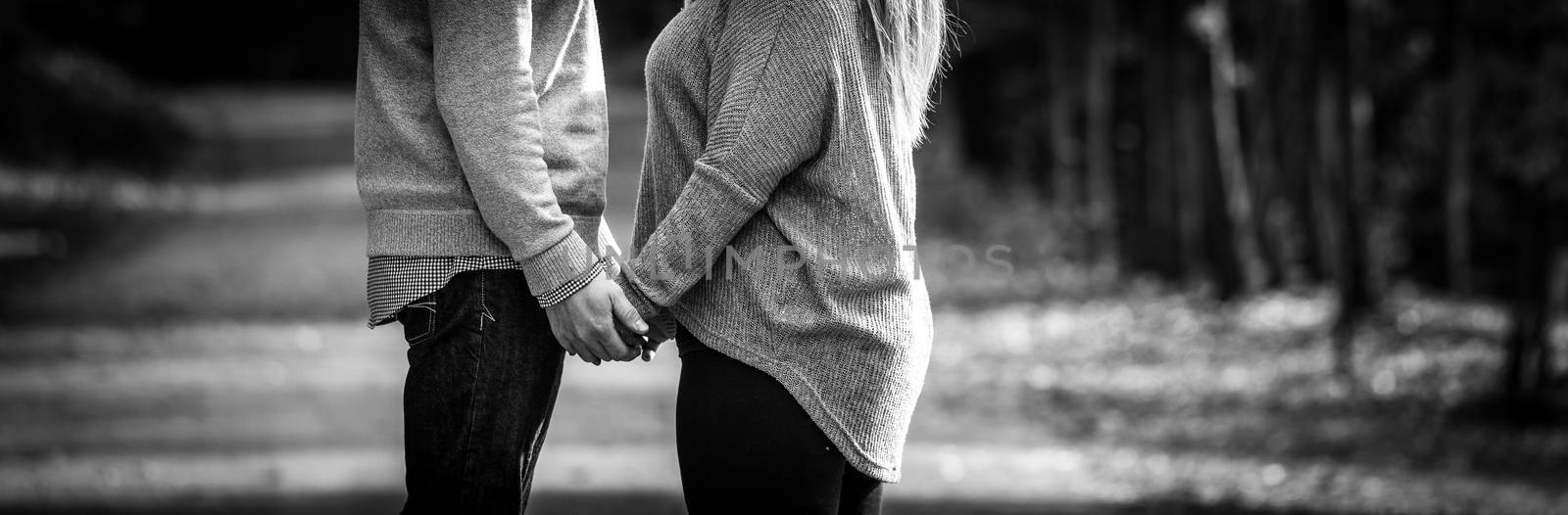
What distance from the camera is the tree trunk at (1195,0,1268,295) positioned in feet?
43.3

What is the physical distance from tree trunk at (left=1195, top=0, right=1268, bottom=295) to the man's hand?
37.8 ft

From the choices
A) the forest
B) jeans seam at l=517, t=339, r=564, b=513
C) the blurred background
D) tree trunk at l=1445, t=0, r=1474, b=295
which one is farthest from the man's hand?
tree trunk at l=1445, t=0, r=1474, b=295

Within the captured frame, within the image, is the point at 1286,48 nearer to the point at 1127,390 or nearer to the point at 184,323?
the point at 1127,390

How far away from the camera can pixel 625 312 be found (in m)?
2.31

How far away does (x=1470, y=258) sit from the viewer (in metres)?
16.6

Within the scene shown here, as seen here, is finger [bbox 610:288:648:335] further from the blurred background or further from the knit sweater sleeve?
the blurred background

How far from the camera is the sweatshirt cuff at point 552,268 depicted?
2275 mm

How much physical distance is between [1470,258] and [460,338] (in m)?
16.4

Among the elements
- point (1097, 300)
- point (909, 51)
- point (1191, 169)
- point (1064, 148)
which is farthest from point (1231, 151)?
point (909, 51)

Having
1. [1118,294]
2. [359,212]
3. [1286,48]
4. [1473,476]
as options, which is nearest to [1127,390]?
[1473,476]

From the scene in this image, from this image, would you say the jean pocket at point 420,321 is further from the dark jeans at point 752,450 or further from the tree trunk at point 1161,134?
the tree trunk at point 1161,134

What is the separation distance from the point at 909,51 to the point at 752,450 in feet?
2.22

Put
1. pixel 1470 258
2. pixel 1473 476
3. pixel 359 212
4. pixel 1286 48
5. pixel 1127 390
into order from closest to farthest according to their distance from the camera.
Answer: pixel 1473 476 → pixel 1127 390 → pixel 1286 48 → pixel 1470 258 → pixel 359 212

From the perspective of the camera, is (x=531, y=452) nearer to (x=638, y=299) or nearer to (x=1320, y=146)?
(x=638, y=299)
